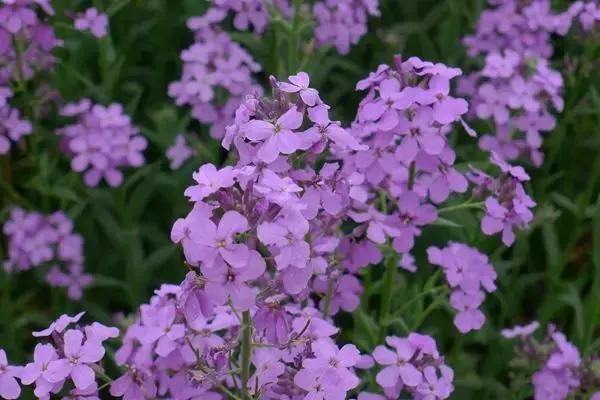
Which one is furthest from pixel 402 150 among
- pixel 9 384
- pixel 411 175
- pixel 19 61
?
pixel 19 61

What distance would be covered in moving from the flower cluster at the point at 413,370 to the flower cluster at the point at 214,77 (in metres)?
1.69

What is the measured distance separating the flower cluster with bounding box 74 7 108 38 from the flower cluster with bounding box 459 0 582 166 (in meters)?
1.67

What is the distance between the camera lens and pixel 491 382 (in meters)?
3.71

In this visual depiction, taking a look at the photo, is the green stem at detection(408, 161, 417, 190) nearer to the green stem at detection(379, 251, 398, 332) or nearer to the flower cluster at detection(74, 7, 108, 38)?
the green stem at detection(379, 251, 398, 332)

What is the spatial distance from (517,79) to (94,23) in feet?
6.15

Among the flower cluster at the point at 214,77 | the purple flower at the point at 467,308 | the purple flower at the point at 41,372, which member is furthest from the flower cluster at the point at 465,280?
the flower cluster at the point at 214,77

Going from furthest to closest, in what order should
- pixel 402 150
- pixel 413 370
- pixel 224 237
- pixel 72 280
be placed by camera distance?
pixel 72 280, pixel 402 150, pixel 413 370, pixel 224 237

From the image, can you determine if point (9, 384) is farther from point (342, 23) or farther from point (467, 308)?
point (342, 23)

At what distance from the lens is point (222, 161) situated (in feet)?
15.6

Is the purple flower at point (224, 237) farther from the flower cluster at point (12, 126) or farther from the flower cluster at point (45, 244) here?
the flower cluster at point (45, 244)

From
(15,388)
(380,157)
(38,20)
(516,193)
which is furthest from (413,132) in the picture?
(38,20)

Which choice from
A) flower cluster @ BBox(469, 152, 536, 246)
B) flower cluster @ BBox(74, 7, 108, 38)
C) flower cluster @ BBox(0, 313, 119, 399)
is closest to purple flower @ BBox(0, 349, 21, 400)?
flower cluster @ BBox(0, 313, 119, 399)

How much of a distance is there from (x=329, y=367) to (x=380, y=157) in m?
0.79

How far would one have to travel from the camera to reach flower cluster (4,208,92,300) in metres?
4.06
